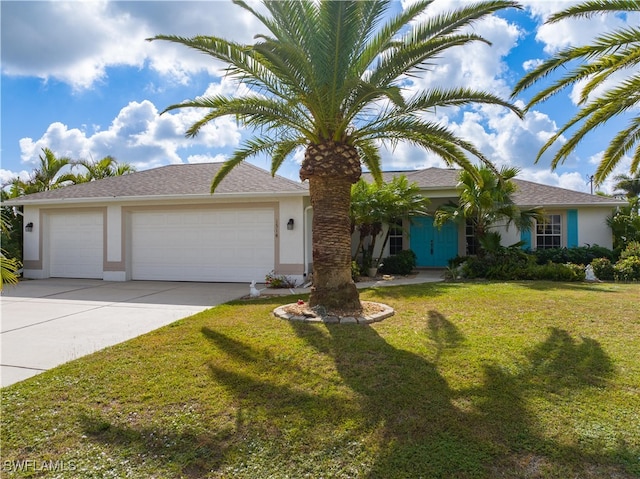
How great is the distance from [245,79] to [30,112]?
738cm

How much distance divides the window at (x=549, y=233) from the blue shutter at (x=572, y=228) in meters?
0.31

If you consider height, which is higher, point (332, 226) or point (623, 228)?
point (623, 228)

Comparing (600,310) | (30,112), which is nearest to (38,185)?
(30,112)

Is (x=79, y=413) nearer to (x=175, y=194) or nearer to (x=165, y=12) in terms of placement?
(x=165, y=12)

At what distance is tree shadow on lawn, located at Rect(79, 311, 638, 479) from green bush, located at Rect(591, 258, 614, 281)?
28.5 feet

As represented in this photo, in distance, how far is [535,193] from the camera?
16031 mm

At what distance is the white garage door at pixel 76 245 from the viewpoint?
13.5 m

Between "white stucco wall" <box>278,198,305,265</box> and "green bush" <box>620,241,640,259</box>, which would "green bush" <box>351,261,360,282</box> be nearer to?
"white stucco wall" <box>278,198,305,265</box>

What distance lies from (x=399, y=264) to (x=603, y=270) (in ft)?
21.1

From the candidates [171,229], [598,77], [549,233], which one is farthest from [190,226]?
[549,233]

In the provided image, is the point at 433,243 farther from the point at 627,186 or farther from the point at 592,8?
the point at 627,186

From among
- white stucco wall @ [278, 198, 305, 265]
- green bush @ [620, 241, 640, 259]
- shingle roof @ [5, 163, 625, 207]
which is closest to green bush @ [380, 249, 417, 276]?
shingle roof @ [5, 163, 625, 207]

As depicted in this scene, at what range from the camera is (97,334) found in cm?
625

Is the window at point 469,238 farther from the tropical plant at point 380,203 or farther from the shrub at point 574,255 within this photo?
the tropical plant at point 380,203
